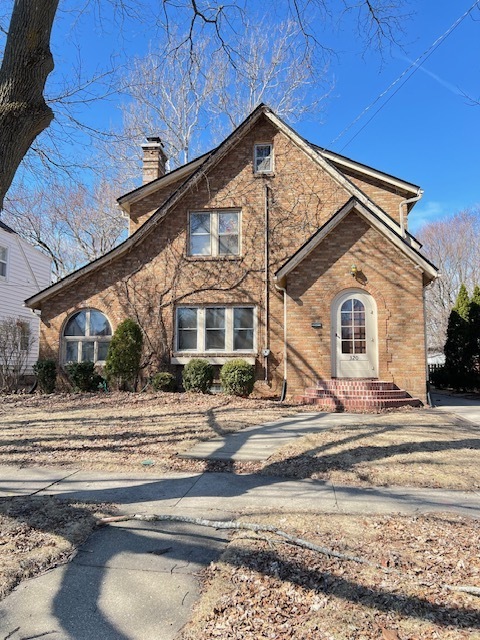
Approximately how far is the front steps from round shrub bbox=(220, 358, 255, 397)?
5.36ft

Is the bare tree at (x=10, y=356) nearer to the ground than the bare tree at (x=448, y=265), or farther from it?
nearer to the ground

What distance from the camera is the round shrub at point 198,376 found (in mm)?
13000

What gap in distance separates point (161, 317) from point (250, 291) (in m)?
2.99

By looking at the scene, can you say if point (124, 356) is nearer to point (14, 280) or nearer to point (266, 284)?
point (266, 284)

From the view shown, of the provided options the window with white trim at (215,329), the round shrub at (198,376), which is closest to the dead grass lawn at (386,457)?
the round shrub at (198,376)

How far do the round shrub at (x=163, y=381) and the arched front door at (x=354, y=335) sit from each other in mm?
4781

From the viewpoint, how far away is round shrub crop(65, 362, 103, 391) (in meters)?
13.5

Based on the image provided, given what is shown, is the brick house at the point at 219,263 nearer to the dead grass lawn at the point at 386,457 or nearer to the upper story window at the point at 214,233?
the upper story window at the point at 214,233

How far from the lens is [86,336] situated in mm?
14656

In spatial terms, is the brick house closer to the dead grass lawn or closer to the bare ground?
the bare ground

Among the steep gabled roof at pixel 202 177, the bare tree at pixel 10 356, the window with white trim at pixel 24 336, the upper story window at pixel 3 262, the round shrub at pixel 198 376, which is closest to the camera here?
the round shrub at pixel 198 376

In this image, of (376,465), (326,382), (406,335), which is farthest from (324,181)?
(376,465)

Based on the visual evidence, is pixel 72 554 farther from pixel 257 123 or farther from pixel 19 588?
pixel 257 123

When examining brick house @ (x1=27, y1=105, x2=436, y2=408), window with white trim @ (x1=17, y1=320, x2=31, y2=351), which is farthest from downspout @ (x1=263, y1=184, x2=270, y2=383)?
window with white trim @ (x1=17, y1=320, x2=31, y2=351)
